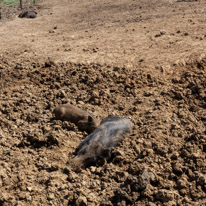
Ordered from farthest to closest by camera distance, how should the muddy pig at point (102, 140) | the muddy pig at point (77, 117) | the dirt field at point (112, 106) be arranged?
the muddy pig at point (77, 117), the muddy pig at point (102, 140), the dirt field at point (112, 106)

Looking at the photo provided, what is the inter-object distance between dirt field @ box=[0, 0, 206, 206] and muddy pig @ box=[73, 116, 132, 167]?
4.6 inches

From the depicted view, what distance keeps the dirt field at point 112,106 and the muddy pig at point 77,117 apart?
0.10m

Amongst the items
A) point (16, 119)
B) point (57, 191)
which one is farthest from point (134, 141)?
point (16, 119)

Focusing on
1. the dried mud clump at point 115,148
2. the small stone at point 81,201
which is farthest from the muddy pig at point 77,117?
the small stone at point 81,201

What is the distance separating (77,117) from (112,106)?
72cm

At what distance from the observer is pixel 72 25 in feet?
32.9

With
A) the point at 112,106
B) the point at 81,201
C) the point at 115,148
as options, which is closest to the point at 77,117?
the point at 112,106

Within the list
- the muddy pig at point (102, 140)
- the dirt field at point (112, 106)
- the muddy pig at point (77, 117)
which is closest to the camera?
the dirt field at point (112, 106)

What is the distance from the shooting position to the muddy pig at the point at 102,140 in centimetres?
433

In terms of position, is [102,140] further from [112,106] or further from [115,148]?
[112,106]

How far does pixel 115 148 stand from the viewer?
445 cm

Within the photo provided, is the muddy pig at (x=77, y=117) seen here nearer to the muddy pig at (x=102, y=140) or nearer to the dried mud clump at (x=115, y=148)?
the dried mud clump at (x=115, y=148)

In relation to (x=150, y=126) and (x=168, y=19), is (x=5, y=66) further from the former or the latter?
(x=168, y=19)

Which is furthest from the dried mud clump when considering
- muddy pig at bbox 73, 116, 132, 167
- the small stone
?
muddy pig at bbox 73, 116, 132, 167
